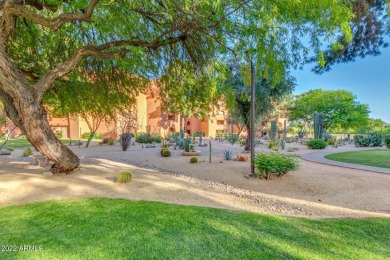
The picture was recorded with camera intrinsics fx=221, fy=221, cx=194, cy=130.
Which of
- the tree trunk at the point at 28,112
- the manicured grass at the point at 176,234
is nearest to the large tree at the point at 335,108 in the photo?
the manicured grass at the point at 176,234

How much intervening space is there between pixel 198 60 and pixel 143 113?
81.7 feet

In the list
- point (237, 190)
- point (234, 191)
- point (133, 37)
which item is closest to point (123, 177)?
point (234, 191)

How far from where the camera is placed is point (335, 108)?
3369 centimetres

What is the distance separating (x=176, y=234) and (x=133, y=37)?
5.32 m

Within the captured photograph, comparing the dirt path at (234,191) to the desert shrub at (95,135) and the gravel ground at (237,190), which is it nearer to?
the gravel ground at (237,190)

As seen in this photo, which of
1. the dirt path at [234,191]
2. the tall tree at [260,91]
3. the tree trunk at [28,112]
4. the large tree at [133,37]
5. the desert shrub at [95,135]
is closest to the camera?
the large tree at [133,37]

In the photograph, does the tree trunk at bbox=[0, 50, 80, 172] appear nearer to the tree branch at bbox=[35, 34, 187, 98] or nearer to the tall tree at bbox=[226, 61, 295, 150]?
the tree branch at bbox=[35, 34, 187, 98]

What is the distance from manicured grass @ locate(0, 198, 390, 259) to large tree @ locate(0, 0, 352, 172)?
2761mm

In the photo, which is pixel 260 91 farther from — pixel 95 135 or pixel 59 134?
pixel 59 134

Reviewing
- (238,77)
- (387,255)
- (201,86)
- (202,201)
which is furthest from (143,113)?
(387,255)

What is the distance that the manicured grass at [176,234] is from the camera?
2.59 m

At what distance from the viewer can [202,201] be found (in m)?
4.72

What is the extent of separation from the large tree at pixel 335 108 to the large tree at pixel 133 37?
3366 cm

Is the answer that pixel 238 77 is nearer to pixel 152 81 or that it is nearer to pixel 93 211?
pixel 152 81
